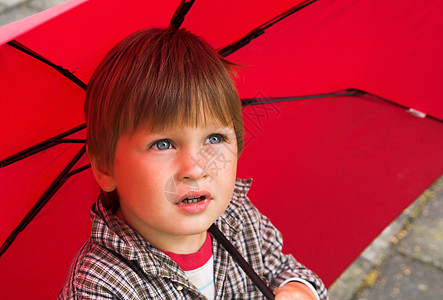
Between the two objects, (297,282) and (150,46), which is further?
(297,282)

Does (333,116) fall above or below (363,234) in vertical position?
above

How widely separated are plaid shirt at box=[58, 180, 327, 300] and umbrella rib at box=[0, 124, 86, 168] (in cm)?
18

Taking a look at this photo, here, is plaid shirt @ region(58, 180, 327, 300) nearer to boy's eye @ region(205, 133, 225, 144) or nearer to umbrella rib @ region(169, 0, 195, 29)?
boy's eye @ region(205, 133, 225, 144)

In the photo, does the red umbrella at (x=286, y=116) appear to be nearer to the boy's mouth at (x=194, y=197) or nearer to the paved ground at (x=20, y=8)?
the boy's mouth at (x=194, y=197)

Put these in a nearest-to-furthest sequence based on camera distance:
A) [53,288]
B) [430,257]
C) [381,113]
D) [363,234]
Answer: [53,288], [381,113], [363,234], [430,257]

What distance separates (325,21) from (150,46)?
1.54 feet

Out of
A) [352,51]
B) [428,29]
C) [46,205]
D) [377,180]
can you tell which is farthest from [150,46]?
[377,180]

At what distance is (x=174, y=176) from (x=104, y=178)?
0.20 m

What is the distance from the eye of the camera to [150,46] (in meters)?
1.14

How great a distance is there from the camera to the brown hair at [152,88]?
1112 millimetres

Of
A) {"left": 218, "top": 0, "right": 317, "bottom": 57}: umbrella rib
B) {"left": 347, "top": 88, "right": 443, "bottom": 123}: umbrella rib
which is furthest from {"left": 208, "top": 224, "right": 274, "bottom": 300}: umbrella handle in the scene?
{"left": 347, "top": 88, "right": 443, "bottom": 123}: umbrella rib

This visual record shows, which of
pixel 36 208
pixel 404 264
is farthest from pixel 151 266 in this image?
pixel 404 264

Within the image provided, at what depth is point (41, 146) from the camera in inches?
45.5

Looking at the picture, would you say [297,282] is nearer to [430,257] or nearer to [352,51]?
[352,51]
